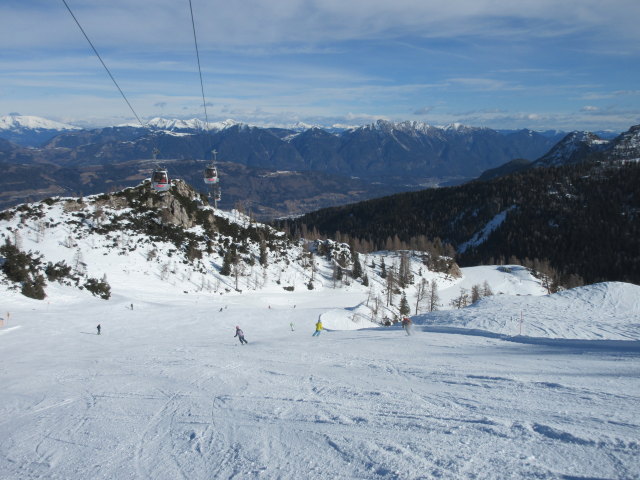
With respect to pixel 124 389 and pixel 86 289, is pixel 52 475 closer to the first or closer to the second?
pixel 124 389

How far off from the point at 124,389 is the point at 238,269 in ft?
197

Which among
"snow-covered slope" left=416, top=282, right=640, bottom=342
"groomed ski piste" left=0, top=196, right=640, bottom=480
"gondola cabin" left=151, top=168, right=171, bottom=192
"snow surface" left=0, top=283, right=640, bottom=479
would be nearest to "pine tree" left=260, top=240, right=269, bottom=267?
"gondola cabin" left=151, top=168, right=171, bottom=192

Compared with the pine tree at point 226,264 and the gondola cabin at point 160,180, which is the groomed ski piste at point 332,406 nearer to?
the gondola cabin at point 160,180

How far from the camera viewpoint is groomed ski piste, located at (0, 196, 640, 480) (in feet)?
29.0

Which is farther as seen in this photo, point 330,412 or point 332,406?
point 332,406

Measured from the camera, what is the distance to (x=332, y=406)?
12641mm

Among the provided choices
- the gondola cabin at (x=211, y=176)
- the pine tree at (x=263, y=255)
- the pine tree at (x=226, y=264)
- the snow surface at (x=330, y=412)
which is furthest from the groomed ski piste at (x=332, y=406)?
the pine tree at (x=263, y=255)

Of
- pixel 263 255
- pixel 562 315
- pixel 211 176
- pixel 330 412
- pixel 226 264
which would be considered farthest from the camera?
pixel 263 255

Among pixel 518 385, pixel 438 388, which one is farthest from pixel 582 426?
pixel 438 388

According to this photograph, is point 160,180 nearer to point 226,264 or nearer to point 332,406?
point 226,264

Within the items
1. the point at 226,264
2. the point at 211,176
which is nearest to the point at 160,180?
the point at 211,176

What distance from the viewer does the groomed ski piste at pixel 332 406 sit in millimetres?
8828

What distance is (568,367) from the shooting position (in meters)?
15.8

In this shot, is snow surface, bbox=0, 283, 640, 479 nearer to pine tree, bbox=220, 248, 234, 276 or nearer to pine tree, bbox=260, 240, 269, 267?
pine tree, bbox=220, 248, 234, 276
